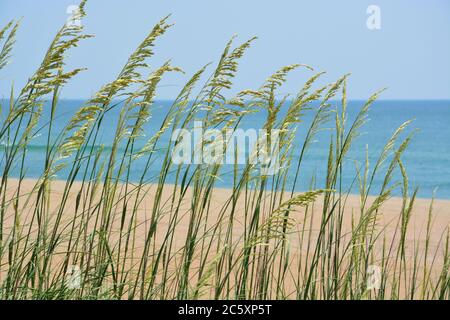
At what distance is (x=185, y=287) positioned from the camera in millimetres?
2143

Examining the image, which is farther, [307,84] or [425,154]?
[425,154]

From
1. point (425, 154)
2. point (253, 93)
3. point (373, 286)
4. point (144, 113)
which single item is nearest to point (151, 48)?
point (144, 113)

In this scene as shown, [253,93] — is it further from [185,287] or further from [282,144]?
[185,287]

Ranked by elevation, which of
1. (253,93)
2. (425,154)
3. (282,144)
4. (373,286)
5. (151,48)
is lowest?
(425,154)

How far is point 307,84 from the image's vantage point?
232cm

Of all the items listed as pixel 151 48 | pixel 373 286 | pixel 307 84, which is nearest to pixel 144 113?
pixel 151 48

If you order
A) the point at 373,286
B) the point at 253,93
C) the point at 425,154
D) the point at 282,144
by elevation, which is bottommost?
the point at 425,154

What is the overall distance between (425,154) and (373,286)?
83.3 ft
